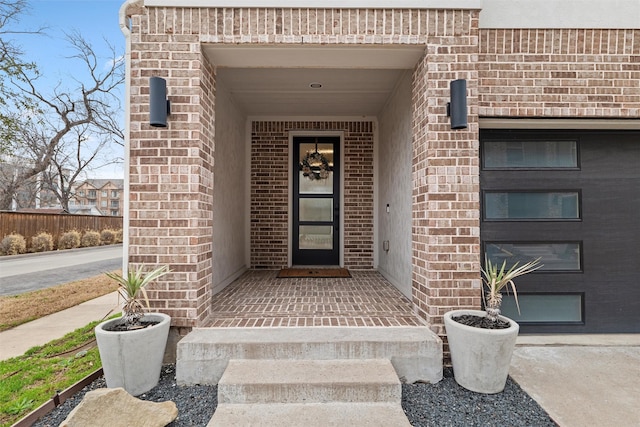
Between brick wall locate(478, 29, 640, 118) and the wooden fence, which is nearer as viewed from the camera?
brick wall locate(478, 29, 640, 118)

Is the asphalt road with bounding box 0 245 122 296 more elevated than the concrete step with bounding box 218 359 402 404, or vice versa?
the concrete step with bounding box 218 359 402 404

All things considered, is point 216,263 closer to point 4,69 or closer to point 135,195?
point 135,195

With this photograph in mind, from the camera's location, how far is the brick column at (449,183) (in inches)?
108

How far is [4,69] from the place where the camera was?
858 cm

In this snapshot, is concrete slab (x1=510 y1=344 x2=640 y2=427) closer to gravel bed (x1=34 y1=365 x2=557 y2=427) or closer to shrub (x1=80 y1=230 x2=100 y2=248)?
gravel bed (x1=34 y1=365 x2=557 y2=427)

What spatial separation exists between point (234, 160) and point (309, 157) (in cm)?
149

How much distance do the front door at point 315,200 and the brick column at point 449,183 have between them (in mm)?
3079

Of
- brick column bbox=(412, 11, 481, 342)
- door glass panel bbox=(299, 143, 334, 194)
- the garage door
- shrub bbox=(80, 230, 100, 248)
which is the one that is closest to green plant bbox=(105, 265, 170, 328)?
brick column bbox=(412, 11, 481, 342)

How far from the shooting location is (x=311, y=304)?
3410mm

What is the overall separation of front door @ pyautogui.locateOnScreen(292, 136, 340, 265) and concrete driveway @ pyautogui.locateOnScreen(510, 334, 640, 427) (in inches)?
132

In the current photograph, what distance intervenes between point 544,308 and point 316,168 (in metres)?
3.90

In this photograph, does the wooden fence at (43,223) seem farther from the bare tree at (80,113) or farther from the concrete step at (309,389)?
the concrete step at (309,389)

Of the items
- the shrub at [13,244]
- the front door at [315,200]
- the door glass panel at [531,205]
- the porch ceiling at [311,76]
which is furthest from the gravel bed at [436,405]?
the shrub at [13,244]

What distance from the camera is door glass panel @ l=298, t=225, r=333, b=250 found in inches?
231
